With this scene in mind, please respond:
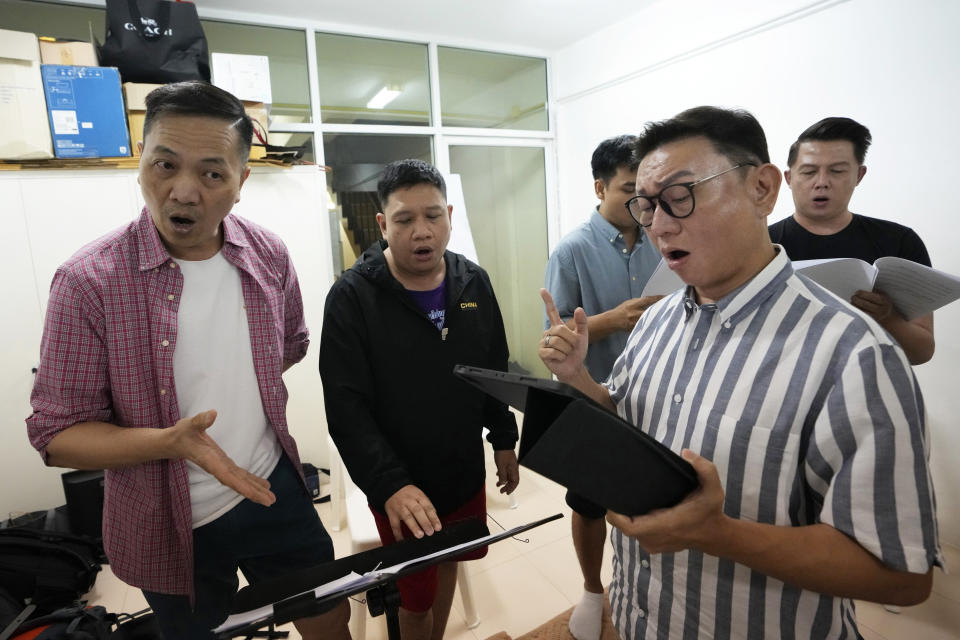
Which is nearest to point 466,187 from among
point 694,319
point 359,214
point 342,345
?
point 359,214

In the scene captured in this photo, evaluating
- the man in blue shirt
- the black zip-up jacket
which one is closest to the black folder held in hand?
the black zip-up jacket

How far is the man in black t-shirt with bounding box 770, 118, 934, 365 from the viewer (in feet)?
6.23

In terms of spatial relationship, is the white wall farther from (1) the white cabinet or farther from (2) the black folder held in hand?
(1) the white cabinet

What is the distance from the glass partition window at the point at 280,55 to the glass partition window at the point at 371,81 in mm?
133

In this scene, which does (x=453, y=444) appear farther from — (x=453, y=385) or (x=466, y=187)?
(x=466, y=187)

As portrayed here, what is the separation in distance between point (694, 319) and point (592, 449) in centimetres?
46

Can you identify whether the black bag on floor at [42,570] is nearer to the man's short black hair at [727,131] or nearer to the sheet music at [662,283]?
the sheet music at [662,283]

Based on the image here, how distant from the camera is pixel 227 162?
118 cm

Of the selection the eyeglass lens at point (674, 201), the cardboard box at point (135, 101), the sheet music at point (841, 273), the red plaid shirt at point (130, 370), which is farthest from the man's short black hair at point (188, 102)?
the cardboard box at point (135, 101)

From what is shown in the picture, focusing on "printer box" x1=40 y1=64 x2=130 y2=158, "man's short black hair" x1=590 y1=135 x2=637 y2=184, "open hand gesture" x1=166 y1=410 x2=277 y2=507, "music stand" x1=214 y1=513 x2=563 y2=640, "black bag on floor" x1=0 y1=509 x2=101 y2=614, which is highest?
"printer box" x1=40 y1=64 x2=130 y2=158

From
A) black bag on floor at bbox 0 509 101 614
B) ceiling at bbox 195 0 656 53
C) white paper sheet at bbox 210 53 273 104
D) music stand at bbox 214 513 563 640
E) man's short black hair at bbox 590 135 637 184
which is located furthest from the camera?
ceiling at bbox 195 0 656 53

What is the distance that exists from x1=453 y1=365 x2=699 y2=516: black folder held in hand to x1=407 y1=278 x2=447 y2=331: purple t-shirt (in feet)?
2.48

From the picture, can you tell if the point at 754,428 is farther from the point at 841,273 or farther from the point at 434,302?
the point at 434,302

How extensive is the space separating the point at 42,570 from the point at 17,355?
1.26m
